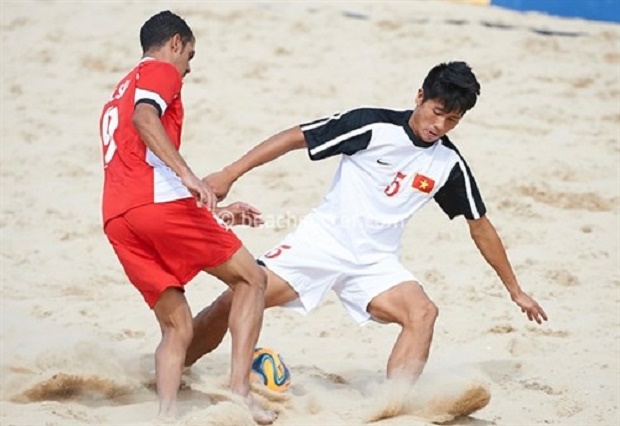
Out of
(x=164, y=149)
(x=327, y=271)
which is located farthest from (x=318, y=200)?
(x=164, y=149)

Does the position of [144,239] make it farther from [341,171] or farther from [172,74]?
[341,171]

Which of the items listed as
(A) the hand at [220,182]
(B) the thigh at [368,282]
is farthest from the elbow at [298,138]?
(B) the thigh at [368,282]

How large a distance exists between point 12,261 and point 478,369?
9.62ft

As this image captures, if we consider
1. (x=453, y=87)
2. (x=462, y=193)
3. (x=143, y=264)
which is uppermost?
(x=453, y=87)

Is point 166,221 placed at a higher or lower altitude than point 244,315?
higher

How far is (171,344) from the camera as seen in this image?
4.90m

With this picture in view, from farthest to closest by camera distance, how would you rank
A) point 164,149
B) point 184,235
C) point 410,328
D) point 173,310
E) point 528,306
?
point 528,306 → point 410,328 → point 173,310 → point 184,235 → point 164,149

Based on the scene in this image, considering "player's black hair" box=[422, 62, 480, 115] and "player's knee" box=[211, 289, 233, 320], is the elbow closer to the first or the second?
"player's black hair" box=[422, 62, 480, 115]

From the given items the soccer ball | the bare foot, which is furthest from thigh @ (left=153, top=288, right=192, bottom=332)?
the soccer ball

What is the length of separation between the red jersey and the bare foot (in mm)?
871

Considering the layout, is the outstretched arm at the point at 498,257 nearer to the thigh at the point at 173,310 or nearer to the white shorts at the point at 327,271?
the white shorts at the point at 327,271

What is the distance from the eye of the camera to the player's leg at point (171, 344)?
4829 mm

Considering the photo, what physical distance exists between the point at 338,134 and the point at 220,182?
0.60 metres

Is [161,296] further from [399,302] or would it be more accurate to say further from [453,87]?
[453,87]
